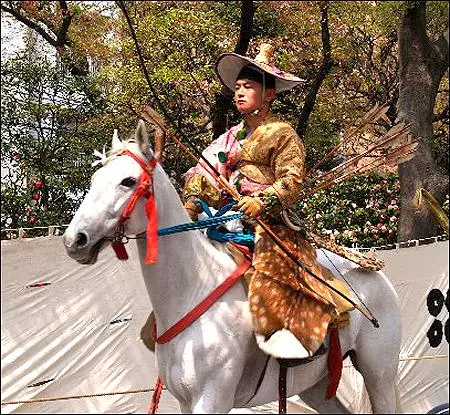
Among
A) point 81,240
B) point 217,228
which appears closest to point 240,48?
point 217,228

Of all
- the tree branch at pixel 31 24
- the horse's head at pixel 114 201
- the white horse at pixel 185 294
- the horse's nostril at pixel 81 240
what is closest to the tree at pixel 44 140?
the tree branch at pixel 31 24

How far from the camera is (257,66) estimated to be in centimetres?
346

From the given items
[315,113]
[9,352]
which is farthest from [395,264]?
[315,113]

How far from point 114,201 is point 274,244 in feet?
2.75

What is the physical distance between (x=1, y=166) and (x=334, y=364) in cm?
508

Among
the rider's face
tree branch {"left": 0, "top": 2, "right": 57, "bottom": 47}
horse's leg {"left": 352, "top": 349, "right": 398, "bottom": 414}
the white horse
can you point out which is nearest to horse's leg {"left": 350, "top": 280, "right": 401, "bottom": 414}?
horse's leg {"left": 352, "top": 349, "right": 398, "bottom": 414}

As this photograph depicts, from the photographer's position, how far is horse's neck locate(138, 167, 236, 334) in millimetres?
3068

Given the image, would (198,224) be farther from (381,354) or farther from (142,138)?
(381,354)

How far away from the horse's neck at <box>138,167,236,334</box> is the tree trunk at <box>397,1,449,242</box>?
15.7 ft

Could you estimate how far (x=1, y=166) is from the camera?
7.63 meters

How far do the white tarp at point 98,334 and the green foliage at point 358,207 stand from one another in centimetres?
339

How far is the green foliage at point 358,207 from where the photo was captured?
9438 mm

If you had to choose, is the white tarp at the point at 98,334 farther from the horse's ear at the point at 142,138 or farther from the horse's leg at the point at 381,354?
the horse's ear at the point at 142,138

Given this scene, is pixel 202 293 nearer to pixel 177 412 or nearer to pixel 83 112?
pixel 177 412
